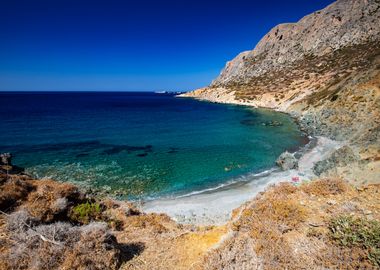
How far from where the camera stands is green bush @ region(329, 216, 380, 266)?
594 cm

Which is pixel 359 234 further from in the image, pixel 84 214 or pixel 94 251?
pixel 84 214

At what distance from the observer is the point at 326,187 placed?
424 inches

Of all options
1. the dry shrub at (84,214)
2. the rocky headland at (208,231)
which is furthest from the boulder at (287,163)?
the dry shrub at (84,214)

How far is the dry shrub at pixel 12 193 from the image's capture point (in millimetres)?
9914

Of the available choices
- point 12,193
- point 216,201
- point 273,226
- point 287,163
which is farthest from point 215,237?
point 287,163

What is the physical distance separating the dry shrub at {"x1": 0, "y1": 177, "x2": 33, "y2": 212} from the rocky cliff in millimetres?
22769

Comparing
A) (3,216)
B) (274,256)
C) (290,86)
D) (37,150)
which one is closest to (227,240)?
(274,256)

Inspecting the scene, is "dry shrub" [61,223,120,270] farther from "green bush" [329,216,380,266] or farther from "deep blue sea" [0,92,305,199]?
"deep blue sea" [0,92,305,199]

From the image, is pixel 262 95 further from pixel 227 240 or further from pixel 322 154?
pixel 227 240

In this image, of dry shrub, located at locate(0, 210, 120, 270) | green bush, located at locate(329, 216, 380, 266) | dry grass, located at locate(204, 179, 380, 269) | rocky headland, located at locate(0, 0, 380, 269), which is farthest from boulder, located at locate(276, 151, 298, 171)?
dry shrub, located at locate(0, 210, 120, 270)

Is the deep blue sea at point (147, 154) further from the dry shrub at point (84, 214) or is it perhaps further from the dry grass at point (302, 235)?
the dry grass at point (302, 235)

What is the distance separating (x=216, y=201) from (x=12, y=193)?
1407 centimetres

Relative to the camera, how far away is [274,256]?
6371 millimetres

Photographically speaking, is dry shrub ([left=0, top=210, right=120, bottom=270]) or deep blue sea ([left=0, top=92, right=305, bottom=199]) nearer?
dry shrub ([left=0, top=210, right=120, bottom=270])
